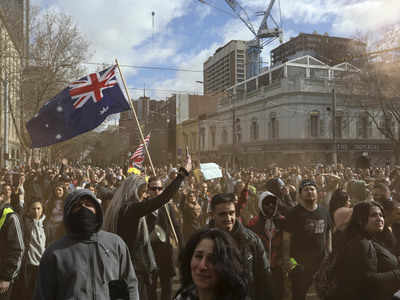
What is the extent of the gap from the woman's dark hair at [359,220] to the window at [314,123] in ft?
107

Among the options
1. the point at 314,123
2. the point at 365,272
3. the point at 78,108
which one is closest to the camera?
the point at 365,272

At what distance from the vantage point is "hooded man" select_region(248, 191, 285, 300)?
164 inches

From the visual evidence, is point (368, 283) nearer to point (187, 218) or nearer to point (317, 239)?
point (317, 239)

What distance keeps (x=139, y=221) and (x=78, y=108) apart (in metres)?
2.84

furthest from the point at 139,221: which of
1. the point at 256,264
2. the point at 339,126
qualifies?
the point at 339,126

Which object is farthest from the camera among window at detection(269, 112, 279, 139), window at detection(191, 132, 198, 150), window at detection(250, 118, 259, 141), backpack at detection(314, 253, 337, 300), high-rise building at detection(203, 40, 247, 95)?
high-rise building at detection(203, 40, 247, 95)

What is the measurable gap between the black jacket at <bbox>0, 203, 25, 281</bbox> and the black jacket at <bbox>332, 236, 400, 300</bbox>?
306 centimetres

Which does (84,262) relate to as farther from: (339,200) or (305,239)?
(339,200)

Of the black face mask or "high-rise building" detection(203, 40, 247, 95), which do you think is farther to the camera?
"high-rise building" detection(203, 40, 247, 95)

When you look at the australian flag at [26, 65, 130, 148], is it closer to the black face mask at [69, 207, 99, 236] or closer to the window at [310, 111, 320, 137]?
the black face mask at [69, 207, 99, 236]

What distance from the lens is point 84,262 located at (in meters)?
2.34

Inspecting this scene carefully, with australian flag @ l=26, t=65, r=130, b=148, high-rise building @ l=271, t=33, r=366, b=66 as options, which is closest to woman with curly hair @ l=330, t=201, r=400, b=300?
australian flag @ l=26, t=65, r=130, b=148

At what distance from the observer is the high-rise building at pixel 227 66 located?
321ft

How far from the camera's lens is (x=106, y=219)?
346 centimetres
